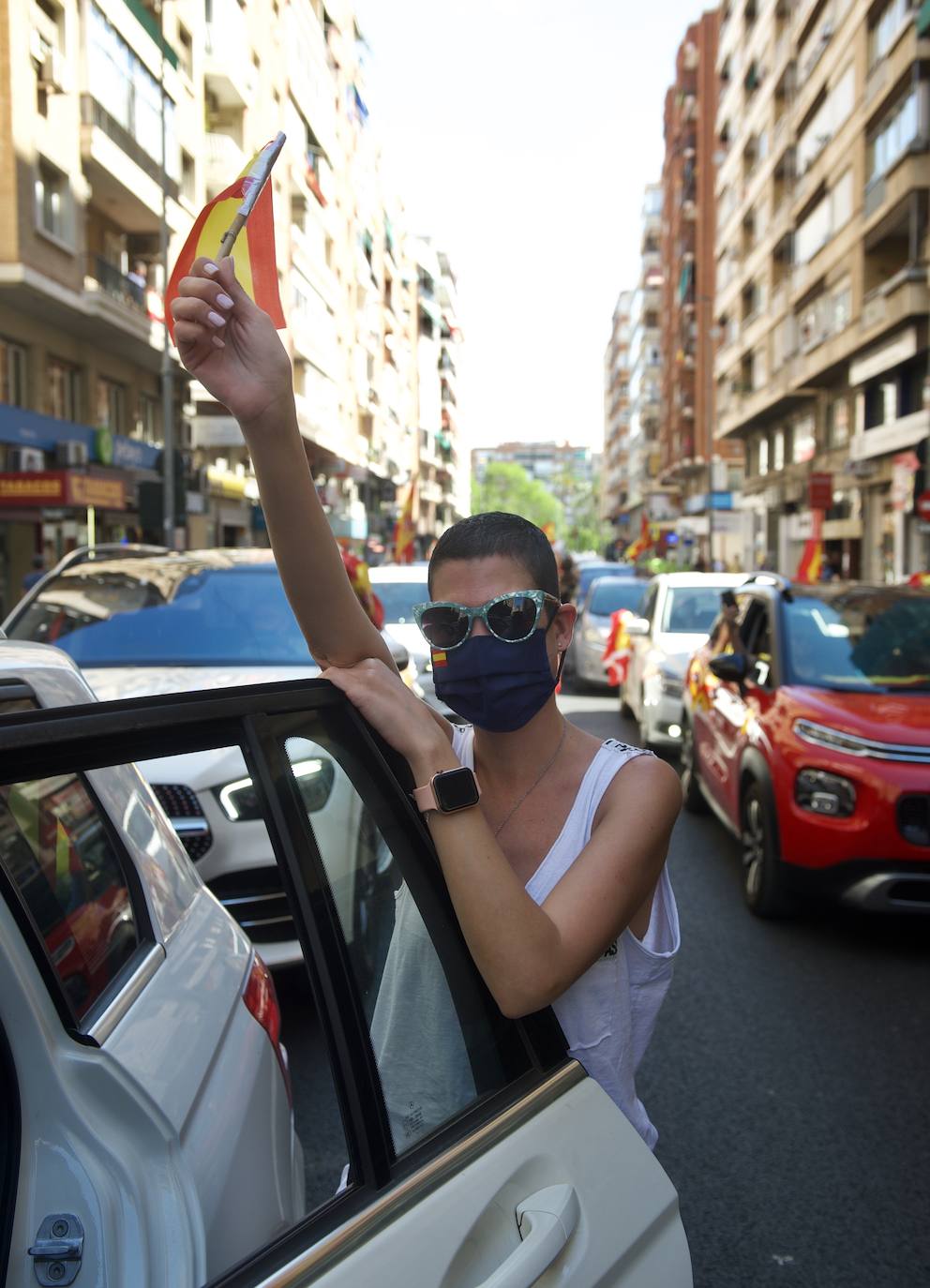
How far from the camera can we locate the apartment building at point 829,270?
85.2ft

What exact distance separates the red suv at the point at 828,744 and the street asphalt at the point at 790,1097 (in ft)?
1.26

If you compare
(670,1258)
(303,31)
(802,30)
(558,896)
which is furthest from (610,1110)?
(303,31)

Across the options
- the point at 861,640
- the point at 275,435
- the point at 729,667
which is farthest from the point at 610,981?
the point at 861,640

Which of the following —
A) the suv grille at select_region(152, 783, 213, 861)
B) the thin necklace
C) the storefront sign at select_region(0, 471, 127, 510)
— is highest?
the storefront sign at select_region(0, 471, 127, 510)

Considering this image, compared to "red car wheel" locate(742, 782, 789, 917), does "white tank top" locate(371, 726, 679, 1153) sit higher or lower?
higher

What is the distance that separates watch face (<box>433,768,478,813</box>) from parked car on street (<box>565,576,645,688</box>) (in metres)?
13.2

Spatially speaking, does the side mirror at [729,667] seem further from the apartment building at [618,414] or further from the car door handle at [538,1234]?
the apartment building at [618,414]

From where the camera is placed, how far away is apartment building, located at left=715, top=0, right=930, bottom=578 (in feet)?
85.2

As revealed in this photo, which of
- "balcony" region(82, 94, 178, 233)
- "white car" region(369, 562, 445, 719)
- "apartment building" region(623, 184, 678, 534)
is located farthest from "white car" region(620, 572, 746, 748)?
"apartment building" region(623, 184, 678, 534)

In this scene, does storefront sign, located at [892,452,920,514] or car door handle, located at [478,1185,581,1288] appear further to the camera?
storefront sign, located at [892,452,920,514]

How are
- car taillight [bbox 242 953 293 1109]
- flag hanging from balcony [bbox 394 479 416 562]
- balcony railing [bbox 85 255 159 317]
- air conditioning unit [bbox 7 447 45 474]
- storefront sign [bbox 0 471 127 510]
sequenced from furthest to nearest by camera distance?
balcony railing [bbox 85 255 159 317] → air conditioning unit [bbox 7 447 45 474] → flag hanging from balcony [bbox 394 479 416 562] → storefront sign [bbox 0 471 127 510] → car taillight [bbox 242 953 293 1109]

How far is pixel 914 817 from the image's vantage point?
199 inches

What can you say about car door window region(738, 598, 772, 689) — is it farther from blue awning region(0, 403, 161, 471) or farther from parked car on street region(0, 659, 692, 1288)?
blue awning region(0, 403, 161, 471)

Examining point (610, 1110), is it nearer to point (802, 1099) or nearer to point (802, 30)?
point (802, 1099)
